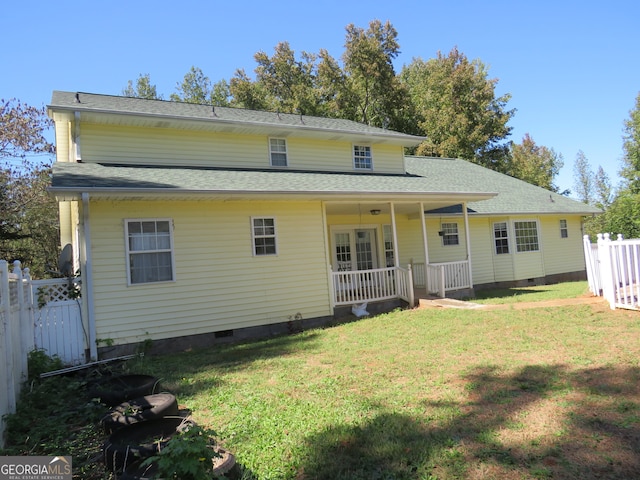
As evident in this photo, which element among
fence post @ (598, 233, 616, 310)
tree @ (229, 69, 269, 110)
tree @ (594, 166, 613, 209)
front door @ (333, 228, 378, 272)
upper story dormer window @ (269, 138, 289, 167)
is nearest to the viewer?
fence post @ (598, 233, 616, 310)

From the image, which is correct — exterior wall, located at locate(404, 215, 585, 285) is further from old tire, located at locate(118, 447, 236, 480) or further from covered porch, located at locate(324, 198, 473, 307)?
old tire, located at locate(118, 447, 236, 480)

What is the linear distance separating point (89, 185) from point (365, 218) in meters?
9.01

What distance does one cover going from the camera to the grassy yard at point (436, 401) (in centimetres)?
316

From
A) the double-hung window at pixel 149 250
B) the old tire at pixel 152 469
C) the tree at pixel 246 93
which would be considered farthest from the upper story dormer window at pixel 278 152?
the tree at pixel 246 93

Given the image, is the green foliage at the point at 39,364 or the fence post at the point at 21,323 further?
the green foliage at the point at 39,364

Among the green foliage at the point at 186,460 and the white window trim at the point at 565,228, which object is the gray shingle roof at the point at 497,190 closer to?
the white window trim at the point at 565,228

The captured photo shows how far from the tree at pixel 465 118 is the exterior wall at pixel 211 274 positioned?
2109cm

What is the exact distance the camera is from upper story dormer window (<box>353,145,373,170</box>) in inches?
551

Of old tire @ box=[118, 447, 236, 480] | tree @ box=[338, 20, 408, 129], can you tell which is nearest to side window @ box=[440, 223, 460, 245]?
old tire @ box=[118, 447, 236, 480]

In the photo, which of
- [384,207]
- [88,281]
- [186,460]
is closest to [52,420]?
[186,460]

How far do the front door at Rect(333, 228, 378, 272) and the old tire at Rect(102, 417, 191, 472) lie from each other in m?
10.1

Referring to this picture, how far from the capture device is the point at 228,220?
9844mm

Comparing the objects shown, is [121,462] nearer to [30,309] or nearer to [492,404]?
[492,404]

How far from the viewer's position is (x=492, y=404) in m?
4.19
